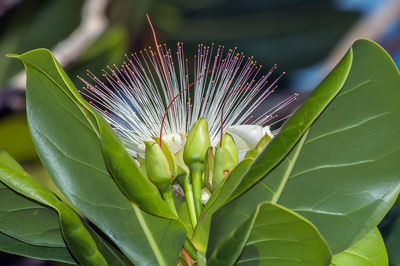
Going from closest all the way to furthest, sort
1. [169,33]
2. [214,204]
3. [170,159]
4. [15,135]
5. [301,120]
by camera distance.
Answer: [301,120]
[214,204]
[170,159]
[15,135]
[169,33]

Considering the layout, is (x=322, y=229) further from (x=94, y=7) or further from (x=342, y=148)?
(x=94, y=7)

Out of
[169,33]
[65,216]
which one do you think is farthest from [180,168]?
[169,33]

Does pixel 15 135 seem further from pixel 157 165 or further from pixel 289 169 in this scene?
pixel 289 169

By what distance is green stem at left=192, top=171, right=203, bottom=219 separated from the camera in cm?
105

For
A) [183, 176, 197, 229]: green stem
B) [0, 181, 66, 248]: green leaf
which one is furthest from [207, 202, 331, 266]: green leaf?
[0, 181, 66, 248]: green leaf

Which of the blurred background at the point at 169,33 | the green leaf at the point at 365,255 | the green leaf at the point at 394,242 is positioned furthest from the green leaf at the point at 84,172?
the blurred background at the point at 169,33

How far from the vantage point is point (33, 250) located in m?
1.07

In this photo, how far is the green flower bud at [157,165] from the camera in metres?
1.00

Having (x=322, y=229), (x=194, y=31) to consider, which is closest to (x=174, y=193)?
(x=322, y=229)

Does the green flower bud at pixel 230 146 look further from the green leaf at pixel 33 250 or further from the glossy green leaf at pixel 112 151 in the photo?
the green leaf at pixel 33 250

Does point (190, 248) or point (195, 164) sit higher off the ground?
point (195, 164)

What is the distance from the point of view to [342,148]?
0.91m

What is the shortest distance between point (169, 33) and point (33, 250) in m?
3.11

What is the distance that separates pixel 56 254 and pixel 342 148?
0.50 meters
